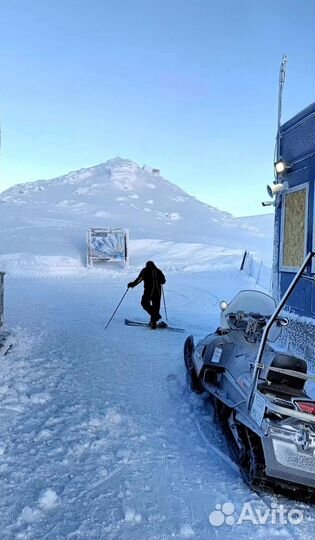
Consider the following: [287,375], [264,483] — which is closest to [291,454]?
[264,483]

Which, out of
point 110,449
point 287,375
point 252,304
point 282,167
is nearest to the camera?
point 287,375

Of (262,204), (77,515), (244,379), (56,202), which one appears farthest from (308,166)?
(56,202)

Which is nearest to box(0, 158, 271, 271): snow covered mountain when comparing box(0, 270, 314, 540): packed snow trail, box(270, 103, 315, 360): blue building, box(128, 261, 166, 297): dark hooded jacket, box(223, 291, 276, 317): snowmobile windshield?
box(128, 261, 166, 297): dark hooded jacket

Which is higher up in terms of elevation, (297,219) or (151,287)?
(297,219)

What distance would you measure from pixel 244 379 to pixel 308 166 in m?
4.92

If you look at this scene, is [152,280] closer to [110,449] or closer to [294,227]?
[294,227]

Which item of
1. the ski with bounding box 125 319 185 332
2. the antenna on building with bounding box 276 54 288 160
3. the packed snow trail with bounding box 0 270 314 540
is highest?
the antenna on building with bounding box 276 54 288 160

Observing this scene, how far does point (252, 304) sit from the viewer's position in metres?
5.95

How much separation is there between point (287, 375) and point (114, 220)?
1633 inches

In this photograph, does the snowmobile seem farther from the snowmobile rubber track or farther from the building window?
the building window

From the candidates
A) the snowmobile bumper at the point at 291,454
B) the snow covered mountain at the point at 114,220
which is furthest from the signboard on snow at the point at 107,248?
the snowmobile bumper at the point at 291,454

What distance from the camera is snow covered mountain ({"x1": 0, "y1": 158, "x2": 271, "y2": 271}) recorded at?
27344mm

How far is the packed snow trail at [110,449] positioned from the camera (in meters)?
2.91

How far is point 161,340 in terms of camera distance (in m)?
8.15
